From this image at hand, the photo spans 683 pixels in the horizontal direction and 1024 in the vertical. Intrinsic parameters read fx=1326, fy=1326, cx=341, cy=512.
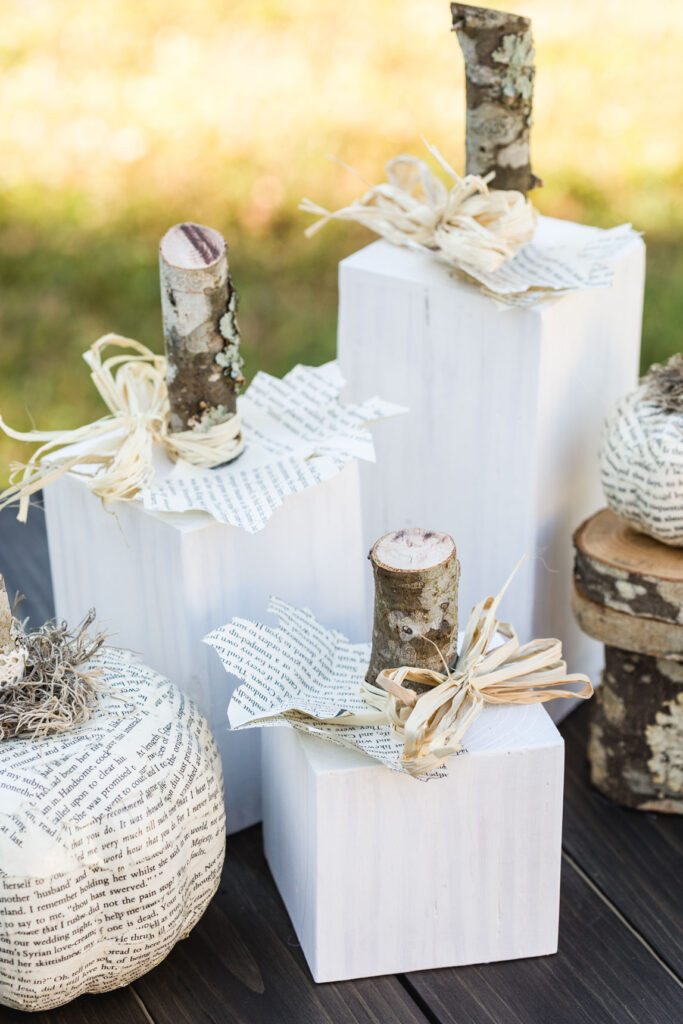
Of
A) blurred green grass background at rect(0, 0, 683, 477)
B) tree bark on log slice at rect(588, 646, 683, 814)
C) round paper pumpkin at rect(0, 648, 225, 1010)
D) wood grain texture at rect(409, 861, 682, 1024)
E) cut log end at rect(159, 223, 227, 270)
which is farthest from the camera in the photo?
blurred green grass background at rect(0, 0, 683, 477)

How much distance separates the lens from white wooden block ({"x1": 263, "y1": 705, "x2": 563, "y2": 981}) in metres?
1.06

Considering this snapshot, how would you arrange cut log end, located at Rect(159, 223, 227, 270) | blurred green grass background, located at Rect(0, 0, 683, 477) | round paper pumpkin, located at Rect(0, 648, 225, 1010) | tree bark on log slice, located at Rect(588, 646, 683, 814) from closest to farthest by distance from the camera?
round paper pumpkin, located at Rect(0, 648, 225, 1010), cut log end, located at Rect(159, 223, 227, 270), tree bark on log slice, located at Rect(588, 646, 683, 814), blurred green grass background, located at Rect(0, 0, 683, 477)

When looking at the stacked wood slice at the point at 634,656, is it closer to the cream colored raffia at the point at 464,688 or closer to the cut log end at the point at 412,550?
the cream colored raffia at the point at 464,688

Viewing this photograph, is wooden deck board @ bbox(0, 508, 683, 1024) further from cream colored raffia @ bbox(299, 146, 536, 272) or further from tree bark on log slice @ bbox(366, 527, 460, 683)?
cream colored raffia @ bbox(299, 146, 536, 272)

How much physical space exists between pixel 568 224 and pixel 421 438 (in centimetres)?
30

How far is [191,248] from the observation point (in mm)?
1186

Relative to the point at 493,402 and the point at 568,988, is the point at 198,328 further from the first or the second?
the point at 568,988

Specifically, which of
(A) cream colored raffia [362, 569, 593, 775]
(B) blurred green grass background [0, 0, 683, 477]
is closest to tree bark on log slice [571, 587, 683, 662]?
(A) cream colored raffia [362, 569, 593, 775]

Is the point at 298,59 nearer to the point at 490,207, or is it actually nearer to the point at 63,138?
the point at 63,138

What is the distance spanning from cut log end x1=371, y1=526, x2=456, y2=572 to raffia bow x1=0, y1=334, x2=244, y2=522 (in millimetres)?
245

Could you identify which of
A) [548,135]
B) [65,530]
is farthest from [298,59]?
[65,530]

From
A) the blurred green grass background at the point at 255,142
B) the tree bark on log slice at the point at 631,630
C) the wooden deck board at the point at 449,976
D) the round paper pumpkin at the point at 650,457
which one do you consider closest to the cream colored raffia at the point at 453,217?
the round paper pumpkin at the point at 650,457

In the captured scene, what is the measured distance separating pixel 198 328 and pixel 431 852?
0.51 m

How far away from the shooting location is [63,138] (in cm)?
290
